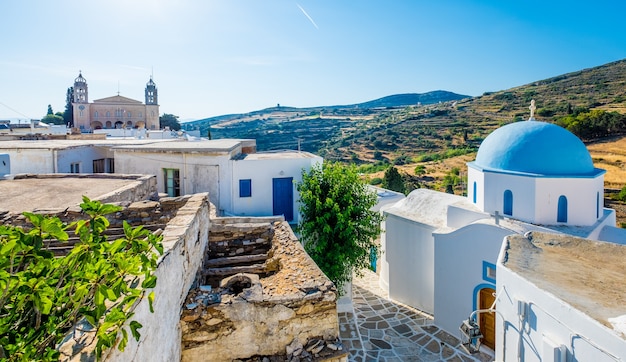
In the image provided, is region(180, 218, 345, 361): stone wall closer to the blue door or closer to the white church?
the white church

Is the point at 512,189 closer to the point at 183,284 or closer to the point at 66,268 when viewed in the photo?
the point at 183,284

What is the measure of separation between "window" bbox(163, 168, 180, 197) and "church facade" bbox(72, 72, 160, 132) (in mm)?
46256

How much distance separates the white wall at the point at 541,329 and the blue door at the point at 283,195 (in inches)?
345

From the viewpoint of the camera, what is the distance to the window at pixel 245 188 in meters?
12.8

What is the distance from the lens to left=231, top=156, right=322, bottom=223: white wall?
12703 mm

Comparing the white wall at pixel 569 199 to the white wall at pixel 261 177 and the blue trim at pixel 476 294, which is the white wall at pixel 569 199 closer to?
the blue trim at pixel 476 294

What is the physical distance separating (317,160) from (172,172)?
527 cm

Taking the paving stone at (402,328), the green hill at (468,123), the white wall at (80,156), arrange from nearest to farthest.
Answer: the paving stone at (402,328) → the white wall at (80,156) → the green hill at (468,123)

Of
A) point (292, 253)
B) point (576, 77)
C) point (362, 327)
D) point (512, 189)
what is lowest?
point (362, 327)

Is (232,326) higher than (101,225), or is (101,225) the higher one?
(101,225)

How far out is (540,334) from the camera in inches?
162

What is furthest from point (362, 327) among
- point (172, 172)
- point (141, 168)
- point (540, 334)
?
point (141, 168)

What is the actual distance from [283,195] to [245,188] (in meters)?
1.37

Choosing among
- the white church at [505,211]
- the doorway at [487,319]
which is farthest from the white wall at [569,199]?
the doorway at [487,319]
